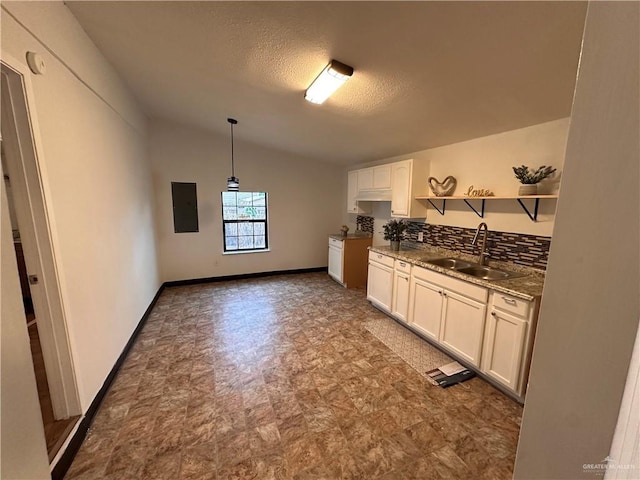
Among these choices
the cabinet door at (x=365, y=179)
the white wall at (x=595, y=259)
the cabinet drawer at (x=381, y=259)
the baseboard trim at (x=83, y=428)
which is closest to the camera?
the white wall at (x=595, y=259)

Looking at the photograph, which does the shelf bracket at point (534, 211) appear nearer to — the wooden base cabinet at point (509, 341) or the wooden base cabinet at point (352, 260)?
the wooden base cabinet at point (509, 341)

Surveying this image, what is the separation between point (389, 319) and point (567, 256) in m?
3.15

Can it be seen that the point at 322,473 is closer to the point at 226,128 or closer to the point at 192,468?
the point at 192,468

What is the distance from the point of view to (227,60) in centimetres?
218

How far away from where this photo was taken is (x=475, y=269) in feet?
9.46

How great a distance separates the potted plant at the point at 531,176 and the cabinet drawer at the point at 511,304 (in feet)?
3.05

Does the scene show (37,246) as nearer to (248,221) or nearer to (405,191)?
(405,191)

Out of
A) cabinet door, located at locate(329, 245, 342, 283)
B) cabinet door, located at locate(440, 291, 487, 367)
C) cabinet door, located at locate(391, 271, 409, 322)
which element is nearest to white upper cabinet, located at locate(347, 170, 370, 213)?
cabinet door, located at locate(329, 245, 342, 283)

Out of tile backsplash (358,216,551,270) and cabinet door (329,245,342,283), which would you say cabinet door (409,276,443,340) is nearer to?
tile backsplash (358,216,551,270)

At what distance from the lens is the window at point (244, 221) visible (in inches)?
200

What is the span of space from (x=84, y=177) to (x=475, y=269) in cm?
359

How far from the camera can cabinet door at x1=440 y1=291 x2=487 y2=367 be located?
7.66 feet

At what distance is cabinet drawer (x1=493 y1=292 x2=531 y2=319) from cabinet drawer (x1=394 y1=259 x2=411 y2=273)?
40.5 inches

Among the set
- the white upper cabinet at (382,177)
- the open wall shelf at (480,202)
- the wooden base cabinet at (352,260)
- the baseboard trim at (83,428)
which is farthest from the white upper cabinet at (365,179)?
the baseboard trim at (83,428)
